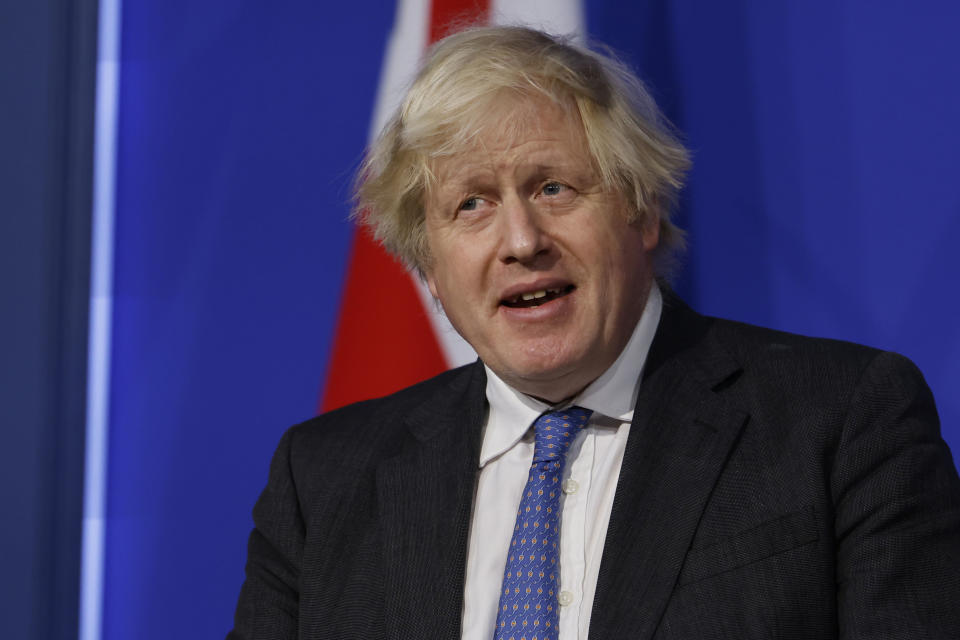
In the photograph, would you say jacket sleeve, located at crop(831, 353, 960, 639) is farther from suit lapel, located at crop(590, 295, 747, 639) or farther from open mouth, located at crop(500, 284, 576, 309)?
open mouth, located at crop(500, 284, 576, 309)

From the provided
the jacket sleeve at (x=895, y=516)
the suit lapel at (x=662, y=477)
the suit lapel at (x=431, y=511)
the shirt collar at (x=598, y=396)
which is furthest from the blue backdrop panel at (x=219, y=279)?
the jacket sleeve at (x=895, y=516)

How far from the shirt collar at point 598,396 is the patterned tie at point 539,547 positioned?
35 mm

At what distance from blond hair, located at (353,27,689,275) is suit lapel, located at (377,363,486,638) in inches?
13.7

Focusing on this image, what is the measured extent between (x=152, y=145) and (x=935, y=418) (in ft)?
5.50

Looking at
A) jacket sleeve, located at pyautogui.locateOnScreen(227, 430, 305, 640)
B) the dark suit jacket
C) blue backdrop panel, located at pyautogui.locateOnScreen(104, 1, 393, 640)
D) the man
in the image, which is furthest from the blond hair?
blue backdrop panel, located at pyautogui.locateOnScreen(104, 1, 393, 640)

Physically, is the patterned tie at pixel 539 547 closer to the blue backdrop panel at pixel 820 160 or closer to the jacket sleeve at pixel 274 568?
the jacket sleeve at pixel 274 568

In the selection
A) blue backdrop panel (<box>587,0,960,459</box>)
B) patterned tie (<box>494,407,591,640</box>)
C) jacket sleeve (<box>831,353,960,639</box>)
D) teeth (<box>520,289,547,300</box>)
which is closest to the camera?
jacket sleeve (<box>831,353,960,639</box>)

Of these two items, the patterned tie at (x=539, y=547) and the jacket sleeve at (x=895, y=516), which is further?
the patterned tie at (x=539, y=547)

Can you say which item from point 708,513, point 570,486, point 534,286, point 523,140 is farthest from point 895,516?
point 523,140

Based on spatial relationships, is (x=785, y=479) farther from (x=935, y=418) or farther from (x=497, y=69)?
(x=497, y=69)

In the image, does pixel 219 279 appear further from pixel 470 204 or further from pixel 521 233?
pixel 521 233

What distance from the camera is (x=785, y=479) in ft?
4.65

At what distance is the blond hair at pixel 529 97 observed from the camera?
5.20 feet

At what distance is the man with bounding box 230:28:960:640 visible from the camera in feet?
4.48
